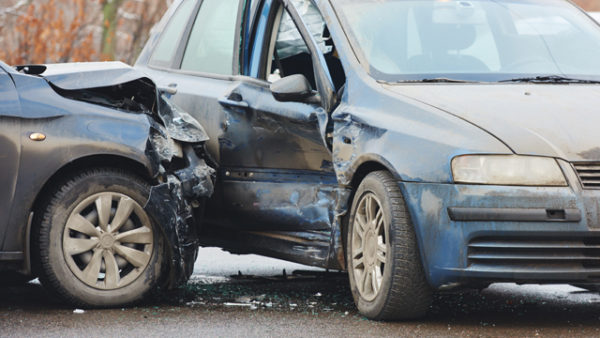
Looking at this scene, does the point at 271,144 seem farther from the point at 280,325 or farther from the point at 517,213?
the point at 517,213

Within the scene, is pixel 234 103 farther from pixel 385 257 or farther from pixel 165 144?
pixel 385 257

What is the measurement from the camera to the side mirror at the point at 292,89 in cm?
664

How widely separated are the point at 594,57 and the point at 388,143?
5.68ft

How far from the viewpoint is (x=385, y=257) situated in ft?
19.5

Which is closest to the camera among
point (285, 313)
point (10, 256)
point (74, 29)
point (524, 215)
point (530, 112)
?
point (524, 215)

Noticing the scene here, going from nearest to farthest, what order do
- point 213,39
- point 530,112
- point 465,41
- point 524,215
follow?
point 524,215 < point 530,112 < point 465,41 < point 213,39

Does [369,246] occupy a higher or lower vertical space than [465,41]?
lower

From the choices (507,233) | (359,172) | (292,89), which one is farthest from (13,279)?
(507,233)

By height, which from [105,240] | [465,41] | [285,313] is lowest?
[285,313]

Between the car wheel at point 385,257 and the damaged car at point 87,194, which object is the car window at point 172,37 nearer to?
the damaged car at point 87,194

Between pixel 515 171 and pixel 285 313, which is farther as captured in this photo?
pixel 285 313

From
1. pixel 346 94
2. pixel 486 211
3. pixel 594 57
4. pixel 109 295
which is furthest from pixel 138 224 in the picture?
pixel 594 57

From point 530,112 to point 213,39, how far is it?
112 inches

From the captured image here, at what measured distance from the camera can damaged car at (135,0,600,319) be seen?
220 inches
